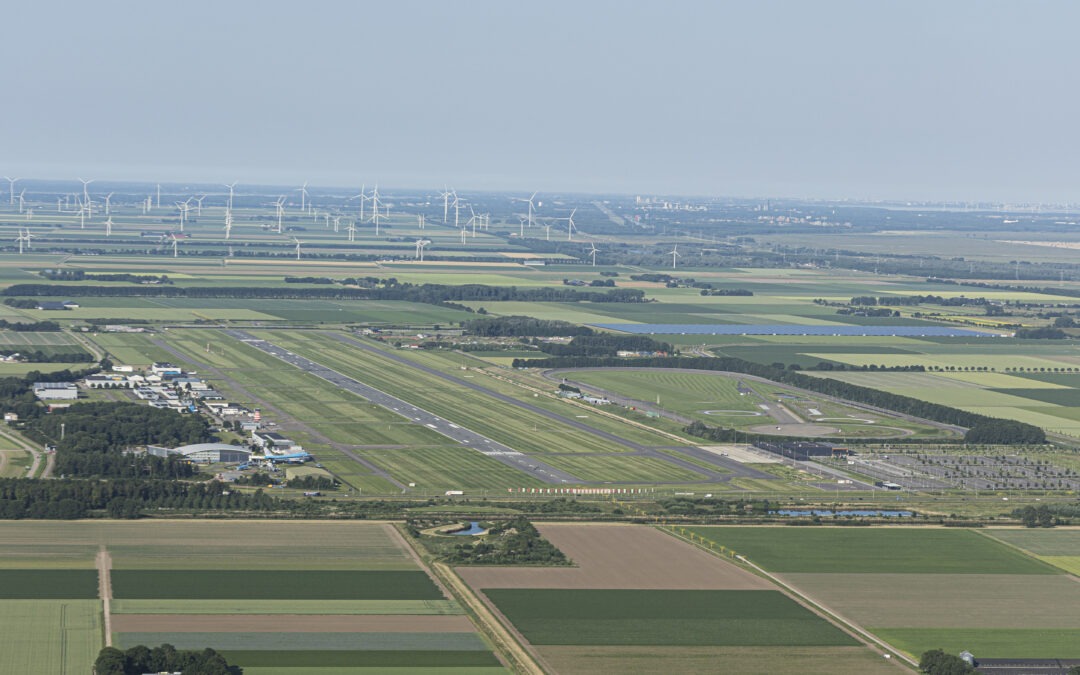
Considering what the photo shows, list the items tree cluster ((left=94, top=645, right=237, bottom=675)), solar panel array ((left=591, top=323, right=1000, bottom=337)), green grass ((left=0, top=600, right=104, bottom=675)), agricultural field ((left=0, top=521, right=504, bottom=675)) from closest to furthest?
tree cluster ((left=94, top=645, right=237, bottom=675))
green grass ((left=0, top=600, right=104, bottom=675))
agricultural field ((left=0, top=521, right=504, bottom=675))
solar panel array ((left=591, top=323, right=1000, bottom=337))

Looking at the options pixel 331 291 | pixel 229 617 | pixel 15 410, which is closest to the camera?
pixel 229 617

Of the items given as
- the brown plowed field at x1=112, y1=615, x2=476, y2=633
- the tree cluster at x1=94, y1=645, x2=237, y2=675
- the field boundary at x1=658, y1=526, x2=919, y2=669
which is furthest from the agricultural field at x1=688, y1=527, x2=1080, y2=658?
the tree cluster at x1=94, y1=645, x2=237, y2=675

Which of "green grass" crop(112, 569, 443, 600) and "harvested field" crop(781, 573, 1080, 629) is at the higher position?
"harvested field" crop(781, 573, 1080, 629)

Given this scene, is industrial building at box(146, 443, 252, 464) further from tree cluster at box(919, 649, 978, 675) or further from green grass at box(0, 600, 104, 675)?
tree cluster at box(919, 649, 978, 675)

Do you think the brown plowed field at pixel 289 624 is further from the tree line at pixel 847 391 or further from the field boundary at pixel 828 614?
the tree line at pixel 847 391

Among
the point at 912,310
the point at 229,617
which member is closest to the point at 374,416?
the point at 229,617

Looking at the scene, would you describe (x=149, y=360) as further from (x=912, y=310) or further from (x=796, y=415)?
(x=912, y=310)

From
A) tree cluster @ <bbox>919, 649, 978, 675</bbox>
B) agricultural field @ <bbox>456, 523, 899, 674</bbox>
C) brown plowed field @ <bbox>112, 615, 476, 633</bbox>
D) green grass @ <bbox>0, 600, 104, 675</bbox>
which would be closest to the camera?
green grass @ <bbox>0, 600, 104, 675</bbox>

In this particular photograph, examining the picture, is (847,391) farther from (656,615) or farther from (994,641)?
(656,615)
